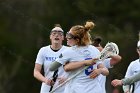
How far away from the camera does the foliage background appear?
119ft

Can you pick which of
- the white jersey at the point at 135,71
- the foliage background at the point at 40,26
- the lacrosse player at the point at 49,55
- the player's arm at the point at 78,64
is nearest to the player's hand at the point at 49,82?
the lacrosse player at the point at 49,55

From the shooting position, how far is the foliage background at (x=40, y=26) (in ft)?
119

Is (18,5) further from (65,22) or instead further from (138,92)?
(138,92)

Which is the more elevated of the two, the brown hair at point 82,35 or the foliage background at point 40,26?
the foliage background at point 40,26

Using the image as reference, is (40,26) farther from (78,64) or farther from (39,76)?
(78,64)

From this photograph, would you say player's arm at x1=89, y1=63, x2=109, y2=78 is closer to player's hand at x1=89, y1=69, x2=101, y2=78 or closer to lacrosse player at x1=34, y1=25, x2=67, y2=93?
player's hand at x1=89, y1=69, x2=101, y2=78

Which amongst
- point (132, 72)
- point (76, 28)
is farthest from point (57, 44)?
point (76, 28)

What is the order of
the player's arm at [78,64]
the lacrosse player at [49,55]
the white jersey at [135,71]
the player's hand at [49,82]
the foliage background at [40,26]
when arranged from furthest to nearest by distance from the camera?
1. the foliage background at [40,26]
2. the lacrosse player at [49,55]
3. the player's hand at [49,82]
4. the white jersey at [135,71]
5. the player's arm at [78,64]

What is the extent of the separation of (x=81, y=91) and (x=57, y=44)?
8.05 feet

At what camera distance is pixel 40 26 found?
39594 millimetres

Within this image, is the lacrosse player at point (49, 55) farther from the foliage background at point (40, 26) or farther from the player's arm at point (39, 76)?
the foliage background at point (40, 26)

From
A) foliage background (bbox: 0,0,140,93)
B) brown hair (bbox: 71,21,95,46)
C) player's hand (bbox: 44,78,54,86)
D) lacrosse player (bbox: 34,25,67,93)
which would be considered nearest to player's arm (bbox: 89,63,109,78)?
brown hair (bbox: 71,21,95,46)

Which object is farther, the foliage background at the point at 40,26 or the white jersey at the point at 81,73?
the foliage background at the point at 40,26

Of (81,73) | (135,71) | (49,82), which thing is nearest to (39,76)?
(49,82)
